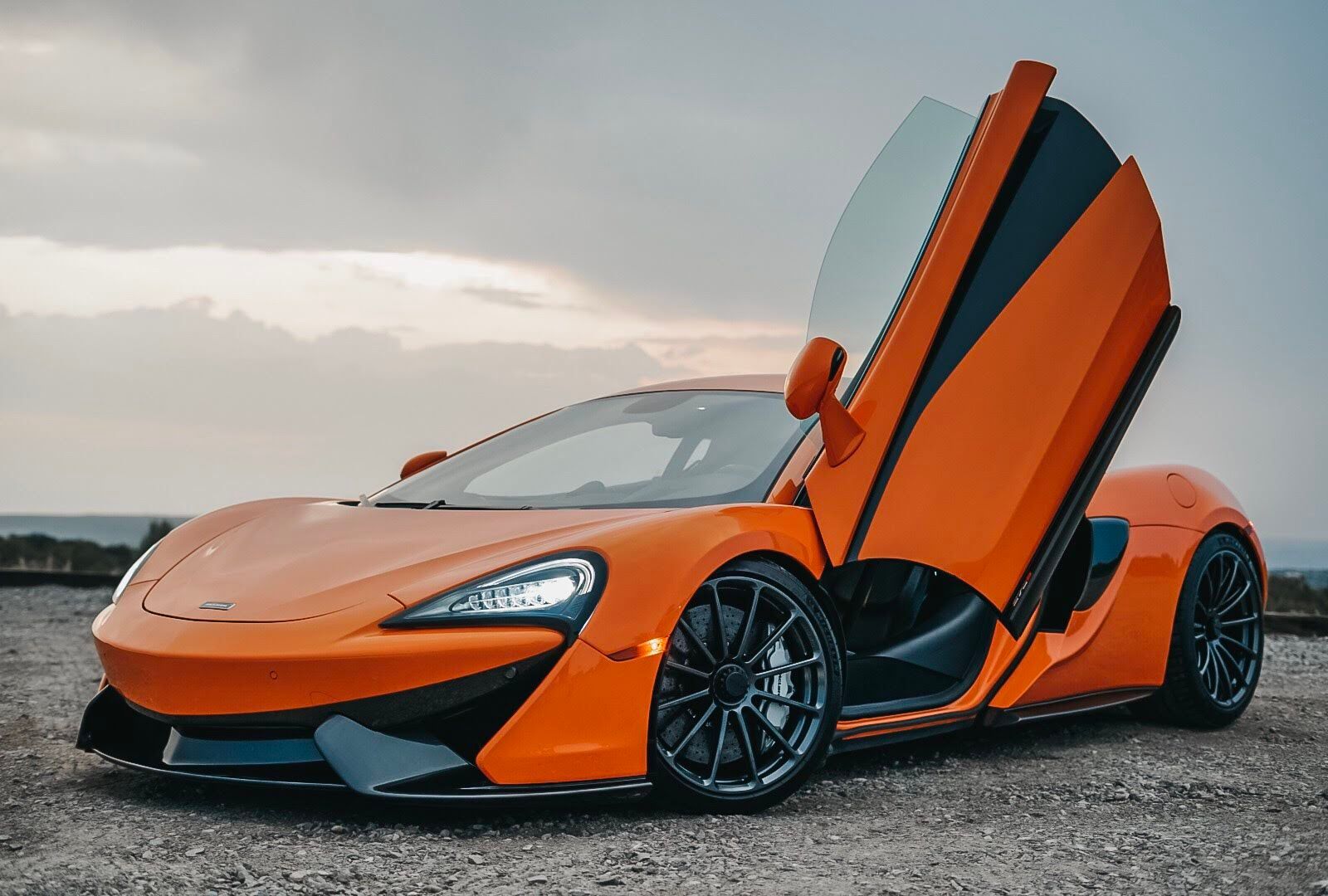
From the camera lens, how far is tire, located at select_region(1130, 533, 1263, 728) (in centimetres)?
496

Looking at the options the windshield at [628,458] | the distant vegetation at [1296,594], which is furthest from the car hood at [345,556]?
the distant vegetation at [1296,594]

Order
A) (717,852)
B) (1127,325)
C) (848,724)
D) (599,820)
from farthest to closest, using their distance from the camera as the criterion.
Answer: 1. (1127,325)
2. (848,724)
3. (599,820)
4. (717,852)

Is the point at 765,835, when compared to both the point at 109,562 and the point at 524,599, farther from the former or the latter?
the point at 109,562

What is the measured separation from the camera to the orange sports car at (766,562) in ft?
10.2

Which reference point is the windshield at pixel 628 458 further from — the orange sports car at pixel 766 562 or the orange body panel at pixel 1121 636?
the orange body panel at pixel 1121 636

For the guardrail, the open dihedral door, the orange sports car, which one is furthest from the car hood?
the guardrail

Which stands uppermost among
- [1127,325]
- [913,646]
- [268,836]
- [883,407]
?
[1127,325]

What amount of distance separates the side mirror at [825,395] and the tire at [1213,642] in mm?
1993

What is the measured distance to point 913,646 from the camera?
4133 mm

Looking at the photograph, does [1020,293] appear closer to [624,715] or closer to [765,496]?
[765,496]

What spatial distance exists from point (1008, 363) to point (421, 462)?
2.33 meters

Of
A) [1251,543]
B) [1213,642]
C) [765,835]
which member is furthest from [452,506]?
[1251,543]

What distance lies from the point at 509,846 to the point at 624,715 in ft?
1.38

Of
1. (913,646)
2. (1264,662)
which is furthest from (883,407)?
(1264,662)
